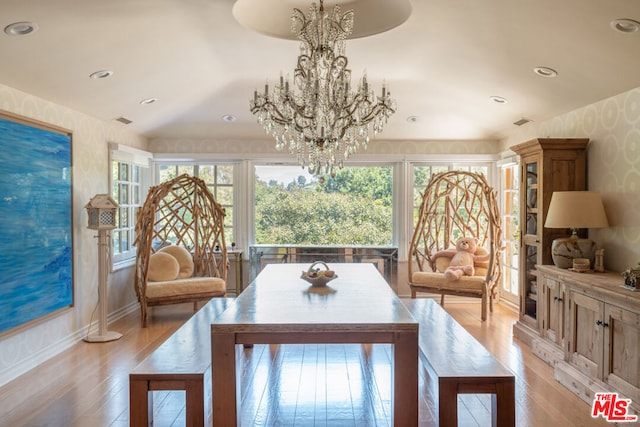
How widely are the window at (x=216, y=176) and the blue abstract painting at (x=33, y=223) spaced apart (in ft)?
6.95

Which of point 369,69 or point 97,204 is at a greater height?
point 369,69

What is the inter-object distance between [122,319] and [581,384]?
452 centimetres

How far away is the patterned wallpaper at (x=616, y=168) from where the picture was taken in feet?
11.7

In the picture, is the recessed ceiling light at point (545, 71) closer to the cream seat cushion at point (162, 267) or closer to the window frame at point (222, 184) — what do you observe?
the window frame at point (222, 184)

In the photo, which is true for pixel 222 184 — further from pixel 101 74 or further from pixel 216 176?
pixel 101 74

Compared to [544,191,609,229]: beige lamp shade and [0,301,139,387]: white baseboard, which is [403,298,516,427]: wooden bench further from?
[0,301,139,387]: white baseboard

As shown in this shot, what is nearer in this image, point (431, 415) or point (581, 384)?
point (431, 415)

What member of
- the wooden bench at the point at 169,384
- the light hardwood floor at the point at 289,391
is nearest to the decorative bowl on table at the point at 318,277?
the light hardwood floor at the point at 289,391

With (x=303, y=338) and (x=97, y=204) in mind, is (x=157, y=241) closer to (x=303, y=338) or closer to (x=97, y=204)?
(x=97, y=204)

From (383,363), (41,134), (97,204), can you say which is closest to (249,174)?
(97,204)

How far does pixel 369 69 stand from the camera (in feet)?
14.9

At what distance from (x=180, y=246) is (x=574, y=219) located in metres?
4.26

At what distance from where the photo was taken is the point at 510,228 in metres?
5.91

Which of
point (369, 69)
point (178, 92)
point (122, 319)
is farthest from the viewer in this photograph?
point (122, 319)
